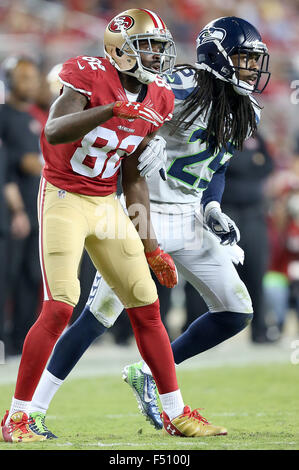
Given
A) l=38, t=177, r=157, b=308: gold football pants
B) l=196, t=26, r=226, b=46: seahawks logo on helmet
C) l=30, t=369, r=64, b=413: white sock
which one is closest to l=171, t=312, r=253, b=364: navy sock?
l=38, t=177, r=157, b=308: gold football pants

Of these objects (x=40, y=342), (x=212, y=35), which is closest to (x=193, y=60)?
(x=212, y=35)

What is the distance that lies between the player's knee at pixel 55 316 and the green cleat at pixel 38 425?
1.35ft

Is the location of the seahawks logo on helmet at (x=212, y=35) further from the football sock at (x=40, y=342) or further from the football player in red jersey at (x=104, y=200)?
the football sock at (x=40, y=342)

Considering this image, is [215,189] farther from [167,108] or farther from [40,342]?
[40,342]

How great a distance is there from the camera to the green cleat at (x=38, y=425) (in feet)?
12.4

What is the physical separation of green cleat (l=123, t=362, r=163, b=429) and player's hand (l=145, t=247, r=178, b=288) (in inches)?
24.1

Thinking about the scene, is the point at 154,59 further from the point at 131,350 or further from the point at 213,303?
the point at 131,350

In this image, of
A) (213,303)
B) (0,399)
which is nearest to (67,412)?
(0,399)

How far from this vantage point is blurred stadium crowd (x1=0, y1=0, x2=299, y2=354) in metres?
6.83

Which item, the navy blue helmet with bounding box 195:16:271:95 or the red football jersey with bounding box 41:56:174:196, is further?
the navy blue helmet with bounding box 195:16:271:95

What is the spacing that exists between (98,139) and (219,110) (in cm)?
80

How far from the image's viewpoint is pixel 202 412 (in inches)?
190

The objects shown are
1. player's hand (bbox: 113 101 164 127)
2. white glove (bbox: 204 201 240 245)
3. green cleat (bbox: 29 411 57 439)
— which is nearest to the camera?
player's hand (bbox: 113 101 164 127)

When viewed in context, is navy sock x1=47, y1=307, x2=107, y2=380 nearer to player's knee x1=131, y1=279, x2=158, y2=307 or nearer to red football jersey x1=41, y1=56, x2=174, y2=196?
player's knee x1=131, y1=279, x2=158, y2=307
